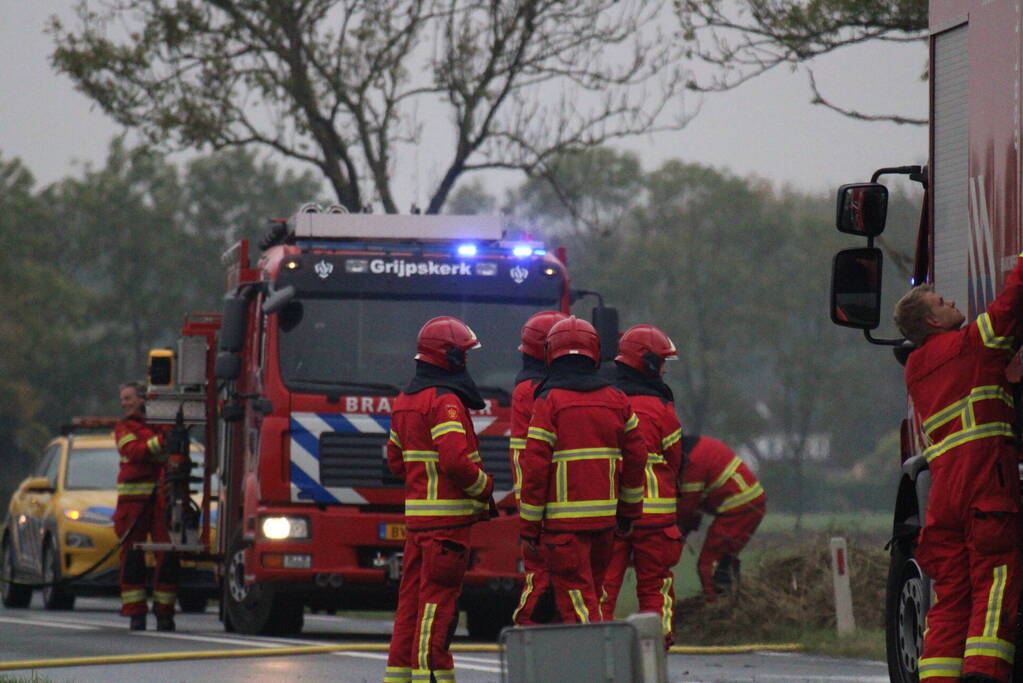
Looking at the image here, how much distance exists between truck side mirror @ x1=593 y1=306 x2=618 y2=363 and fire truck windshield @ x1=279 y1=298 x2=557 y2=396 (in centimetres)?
38

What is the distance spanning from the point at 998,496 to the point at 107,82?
685 inches

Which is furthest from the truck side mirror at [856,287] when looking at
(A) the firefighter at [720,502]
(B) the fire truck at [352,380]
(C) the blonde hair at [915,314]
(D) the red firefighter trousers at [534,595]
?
(A) the firefighter at [720,502]

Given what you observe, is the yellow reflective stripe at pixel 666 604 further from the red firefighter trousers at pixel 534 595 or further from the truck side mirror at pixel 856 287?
the truck side mirror at pixel 856 287

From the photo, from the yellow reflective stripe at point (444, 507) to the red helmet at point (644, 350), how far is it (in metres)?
2.05

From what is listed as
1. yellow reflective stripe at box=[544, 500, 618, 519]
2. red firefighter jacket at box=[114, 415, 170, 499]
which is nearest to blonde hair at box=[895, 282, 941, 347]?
yellow reflective stripe at box=[544, 500, 618, 519]

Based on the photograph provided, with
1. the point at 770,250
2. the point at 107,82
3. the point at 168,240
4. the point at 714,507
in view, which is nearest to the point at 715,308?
the point at 770,250

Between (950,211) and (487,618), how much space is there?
8.71 m

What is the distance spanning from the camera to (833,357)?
248 ft

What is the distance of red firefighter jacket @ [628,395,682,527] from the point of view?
11969 millimetres

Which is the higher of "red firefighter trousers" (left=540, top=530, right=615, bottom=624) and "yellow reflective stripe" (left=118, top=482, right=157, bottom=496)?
"yellow reflective stripe" (left=118, top=482, right=157, bottom=496)

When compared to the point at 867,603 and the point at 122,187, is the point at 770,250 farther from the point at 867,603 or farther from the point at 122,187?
the point at 867,603

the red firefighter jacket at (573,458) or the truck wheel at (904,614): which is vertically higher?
the red firefighter jacket at (573,458)

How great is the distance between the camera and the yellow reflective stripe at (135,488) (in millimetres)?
17625

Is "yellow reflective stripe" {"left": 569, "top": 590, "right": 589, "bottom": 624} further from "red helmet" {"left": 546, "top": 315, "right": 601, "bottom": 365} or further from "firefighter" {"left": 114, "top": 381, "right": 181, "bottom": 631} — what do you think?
"firefighter" {"left": 114, "top": 381, "right": 181, "bottom": 631}
